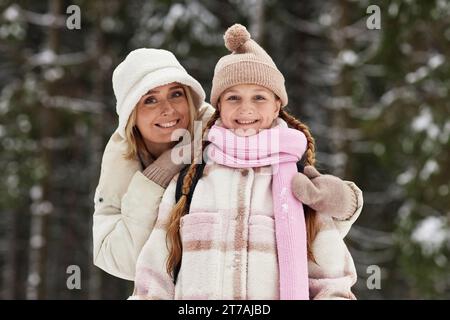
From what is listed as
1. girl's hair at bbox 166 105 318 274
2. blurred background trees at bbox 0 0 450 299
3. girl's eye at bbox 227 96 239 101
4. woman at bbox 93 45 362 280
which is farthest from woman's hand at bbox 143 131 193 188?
blurred background trees at bbox 0 0 450 299

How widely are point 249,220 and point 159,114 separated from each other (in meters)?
0.84

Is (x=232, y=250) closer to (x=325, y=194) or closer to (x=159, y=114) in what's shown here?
(x=325, y=194)

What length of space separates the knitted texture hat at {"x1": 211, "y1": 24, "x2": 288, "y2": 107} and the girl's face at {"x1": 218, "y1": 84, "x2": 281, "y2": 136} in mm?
37

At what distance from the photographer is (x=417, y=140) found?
1040cm

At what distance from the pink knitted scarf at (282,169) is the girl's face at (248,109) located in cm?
5

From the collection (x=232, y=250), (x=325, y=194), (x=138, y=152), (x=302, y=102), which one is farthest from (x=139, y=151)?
(x=302, y=102)

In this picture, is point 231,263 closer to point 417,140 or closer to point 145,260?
point 145,260

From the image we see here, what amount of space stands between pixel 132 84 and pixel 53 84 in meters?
9.78

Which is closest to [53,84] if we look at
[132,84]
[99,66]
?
[99,66]

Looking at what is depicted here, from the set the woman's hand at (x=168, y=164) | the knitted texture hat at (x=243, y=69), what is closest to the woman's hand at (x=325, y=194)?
the knitted texture hat at (x=243, y=69)

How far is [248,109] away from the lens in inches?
141

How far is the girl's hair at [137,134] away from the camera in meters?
3.96

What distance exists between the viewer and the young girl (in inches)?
134

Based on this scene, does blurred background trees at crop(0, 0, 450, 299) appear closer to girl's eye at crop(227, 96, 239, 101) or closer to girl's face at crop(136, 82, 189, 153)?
girl's face at crop(136, 82, 189, 153)
